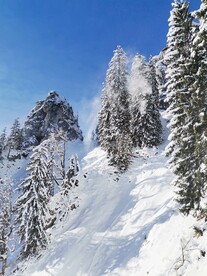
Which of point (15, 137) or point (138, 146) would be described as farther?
point (15, 137)

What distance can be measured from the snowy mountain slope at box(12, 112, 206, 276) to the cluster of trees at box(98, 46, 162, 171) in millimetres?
9558

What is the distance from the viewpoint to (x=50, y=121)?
8288 centimetres

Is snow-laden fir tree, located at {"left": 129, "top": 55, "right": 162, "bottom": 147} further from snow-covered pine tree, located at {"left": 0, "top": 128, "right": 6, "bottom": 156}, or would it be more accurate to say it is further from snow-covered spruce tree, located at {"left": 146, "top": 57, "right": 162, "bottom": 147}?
snow-covered pine tree, located at {"left": 0, "top": 128, "right": 6, "bottom": 156}

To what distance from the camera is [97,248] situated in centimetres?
2209

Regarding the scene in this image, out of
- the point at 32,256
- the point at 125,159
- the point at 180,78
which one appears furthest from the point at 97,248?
the point at 125,159

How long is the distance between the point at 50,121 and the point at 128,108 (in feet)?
128

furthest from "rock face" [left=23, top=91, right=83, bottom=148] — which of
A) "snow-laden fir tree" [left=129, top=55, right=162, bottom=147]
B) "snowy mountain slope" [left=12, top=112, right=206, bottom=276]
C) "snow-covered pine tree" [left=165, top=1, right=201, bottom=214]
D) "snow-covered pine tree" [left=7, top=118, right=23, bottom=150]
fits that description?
"snow-covered pine tree" [left=165, top=1, right=201, bottom=214]

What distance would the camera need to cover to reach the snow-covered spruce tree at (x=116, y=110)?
41.9 metres

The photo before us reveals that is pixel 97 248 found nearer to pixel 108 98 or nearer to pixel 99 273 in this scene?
pixel 99 273

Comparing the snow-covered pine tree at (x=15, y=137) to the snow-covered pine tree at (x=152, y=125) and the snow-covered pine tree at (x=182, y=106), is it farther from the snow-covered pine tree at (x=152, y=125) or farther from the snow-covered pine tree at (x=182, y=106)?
the snow-covered pine tree at (x=182, y=106)

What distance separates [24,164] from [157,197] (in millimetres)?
51677

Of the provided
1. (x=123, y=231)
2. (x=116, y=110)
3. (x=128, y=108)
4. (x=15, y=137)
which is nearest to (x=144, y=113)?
(x=128, y=108)

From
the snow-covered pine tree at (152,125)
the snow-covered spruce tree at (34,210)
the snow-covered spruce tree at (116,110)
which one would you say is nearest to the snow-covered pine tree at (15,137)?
the snow-covered spruce tree at (116,110)

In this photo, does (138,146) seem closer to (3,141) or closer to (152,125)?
(152,125)
